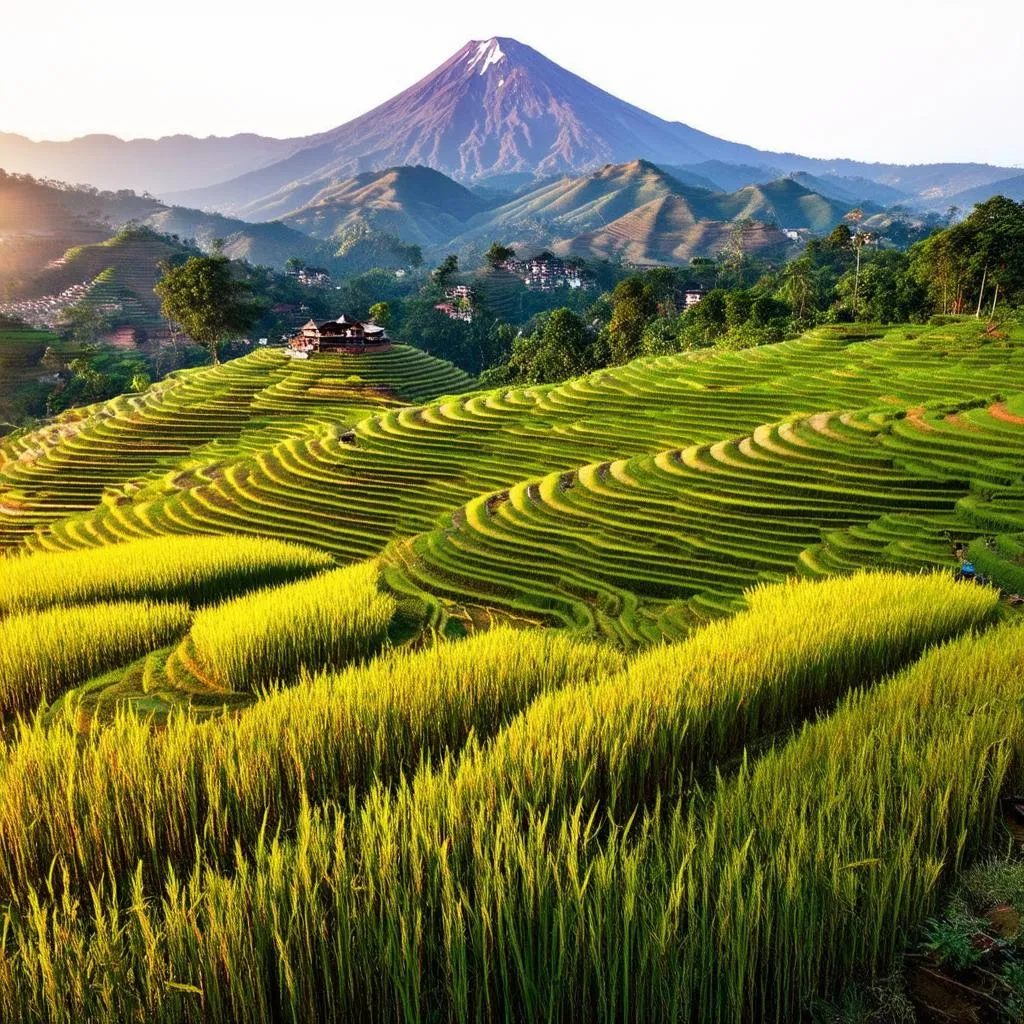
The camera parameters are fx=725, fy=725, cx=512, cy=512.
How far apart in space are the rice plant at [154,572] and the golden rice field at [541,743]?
0.09 meters

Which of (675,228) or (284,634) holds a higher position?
(675,228)

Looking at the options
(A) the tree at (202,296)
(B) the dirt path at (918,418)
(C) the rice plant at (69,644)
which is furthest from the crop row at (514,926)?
(A) the tree at (202,296)

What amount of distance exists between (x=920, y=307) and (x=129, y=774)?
52.8 metres

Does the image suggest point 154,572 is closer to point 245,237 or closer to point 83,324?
point 83,324

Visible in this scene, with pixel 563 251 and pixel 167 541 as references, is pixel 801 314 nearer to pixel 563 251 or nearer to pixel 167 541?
pixel 167 541

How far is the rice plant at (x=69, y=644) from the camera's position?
887 cm

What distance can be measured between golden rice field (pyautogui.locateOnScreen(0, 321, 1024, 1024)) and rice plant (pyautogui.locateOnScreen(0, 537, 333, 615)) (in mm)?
89

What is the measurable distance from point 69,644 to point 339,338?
142 ft

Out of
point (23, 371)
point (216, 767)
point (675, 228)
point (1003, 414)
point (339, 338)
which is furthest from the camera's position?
point (675, 228)

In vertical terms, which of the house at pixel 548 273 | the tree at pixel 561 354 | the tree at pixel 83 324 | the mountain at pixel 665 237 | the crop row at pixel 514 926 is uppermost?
the mountain at pixel 665 237

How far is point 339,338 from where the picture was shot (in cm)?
5006

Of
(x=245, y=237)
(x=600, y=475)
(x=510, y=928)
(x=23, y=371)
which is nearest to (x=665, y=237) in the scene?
(x=245, y=237)

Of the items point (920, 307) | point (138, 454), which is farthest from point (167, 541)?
point (920, 307)

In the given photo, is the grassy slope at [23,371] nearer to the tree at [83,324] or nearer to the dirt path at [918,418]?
the tree at [83,324]
